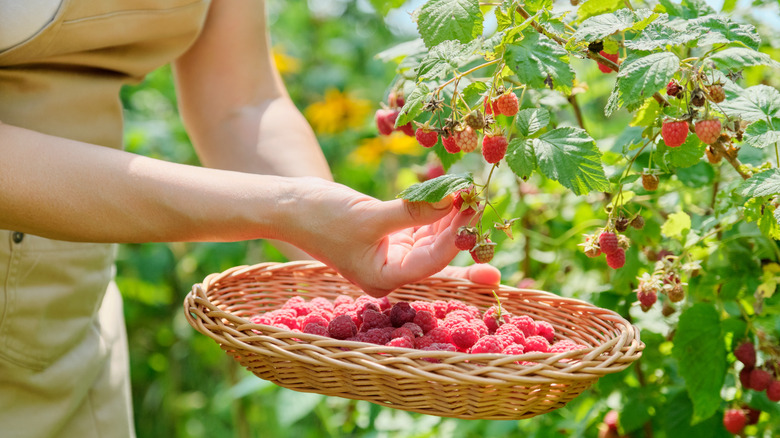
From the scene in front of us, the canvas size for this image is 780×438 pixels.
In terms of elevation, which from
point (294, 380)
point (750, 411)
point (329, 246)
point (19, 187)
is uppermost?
point (19, 187)

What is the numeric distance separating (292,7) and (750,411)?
2908mm

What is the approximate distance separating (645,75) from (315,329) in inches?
18.5

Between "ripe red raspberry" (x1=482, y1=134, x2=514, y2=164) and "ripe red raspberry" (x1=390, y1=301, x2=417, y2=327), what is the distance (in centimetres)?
26

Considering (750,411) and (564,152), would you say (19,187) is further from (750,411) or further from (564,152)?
(750,411)

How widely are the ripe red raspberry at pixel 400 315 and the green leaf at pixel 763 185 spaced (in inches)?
16.6

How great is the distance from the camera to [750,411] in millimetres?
1139

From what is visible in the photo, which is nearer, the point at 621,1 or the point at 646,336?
the point at 621,1

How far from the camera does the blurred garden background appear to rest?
3.98ft

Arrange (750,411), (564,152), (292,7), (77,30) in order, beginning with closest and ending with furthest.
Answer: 1. (564,152)
2. (77,30)
3. (750,411)
4. (292,7)

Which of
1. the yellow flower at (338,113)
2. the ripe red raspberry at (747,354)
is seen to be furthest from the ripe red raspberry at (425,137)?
the yellow flower at (338,113)

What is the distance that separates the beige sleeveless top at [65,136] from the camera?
976 mm

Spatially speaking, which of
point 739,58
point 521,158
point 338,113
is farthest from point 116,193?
point 338,113

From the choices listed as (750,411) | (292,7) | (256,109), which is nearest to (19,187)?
(256,109)

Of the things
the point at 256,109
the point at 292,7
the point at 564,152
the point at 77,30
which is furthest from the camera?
the point at 292,7
